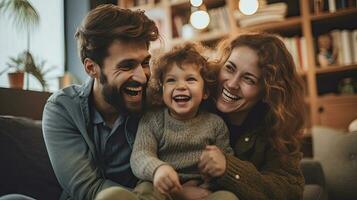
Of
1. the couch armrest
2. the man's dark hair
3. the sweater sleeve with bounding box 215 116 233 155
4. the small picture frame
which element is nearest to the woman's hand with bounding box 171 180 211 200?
the sweater sleeve with bounding box 215 116 233 155

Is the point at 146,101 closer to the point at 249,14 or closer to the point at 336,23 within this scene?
the point at 249,14

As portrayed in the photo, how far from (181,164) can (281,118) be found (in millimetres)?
373

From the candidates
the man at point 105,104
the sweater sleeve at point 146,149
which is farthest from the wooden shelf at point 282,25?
the sweater sleeve at point 146,149

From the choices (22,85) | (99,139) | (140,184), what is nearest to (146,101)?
(99,139)

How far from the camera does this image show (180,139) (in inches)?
48.4

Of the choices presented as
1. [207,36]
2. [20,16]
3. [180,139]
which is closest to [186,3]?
[207,36]

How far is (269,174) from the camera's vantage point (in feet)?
4.15

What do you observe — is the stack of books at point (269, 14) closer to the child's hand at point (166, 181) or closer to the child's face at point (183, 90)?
the child's face at point (183, 90)

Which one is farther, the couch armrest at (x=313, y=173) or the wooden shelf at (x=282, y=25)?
the wooden shelf at (x=282, y=25)

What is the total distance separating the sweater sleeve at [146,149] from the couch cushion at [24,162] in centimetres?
47

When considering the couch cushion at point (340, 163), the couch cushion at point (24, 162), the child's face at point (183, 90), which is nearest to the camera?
the child's face at point (183, 90)

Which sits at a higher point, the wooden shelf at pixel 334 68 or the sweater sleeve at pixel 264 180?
the wooden shelf at pixel 334 68

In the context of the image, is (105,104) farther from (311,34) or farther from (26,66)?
(311,34)

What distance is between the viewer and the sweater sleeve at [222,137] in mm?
1266
